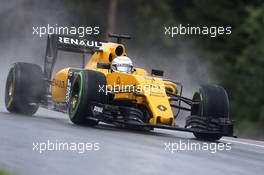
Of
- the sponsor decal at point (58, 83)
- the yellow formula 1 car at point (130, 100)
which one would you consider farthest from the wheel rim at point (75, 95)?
the sponsor decal at point (58, 83)

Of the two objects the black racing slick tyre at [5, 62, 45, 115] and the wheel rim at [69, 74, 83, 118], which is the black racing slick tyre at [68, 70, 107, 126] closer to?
the wheel rim at [69, 74, 83, 118]

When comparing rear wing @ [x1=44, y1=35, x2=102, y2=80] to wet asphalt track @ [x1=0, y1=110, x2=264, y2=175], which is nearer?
wet asphalt track @ [x1=0, y1=110, x2=264, y2=175]

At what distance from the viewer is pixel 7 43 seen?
25.8 metres

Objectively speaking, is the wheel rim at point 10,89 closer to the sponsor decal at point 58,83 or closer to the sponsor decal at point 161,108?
the sponsor decal at point 58,83

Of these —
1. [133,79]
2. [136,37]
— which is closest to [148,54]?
[136,37]

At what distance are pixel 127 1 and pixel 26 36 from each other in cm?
460

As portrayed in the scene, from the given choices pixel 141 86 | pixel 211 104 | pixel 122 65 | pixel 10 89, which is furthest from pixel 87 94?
pixel 10 89

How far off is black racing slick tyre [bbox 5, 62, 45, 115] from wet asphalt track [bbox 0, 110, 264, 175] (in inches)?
66.2

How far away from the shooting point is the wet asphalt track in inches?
345

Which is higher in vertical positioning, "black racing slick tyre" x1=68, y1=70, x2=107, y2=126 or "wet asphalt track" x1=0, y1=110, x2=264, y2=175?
"black racing slick tyre" x1=68, y1=70, x2=107, y2=126

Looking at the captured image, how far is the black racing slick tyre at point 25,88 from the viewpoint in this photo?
14.8 m

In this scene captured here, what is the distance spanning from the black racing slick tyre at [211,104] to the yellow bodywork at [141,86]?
1.87 ft

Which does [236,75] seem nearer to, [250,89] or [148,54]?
[250,89]

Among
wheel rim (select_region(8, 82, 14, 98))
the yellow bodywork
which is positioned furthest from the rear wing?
the yellow bodywork
